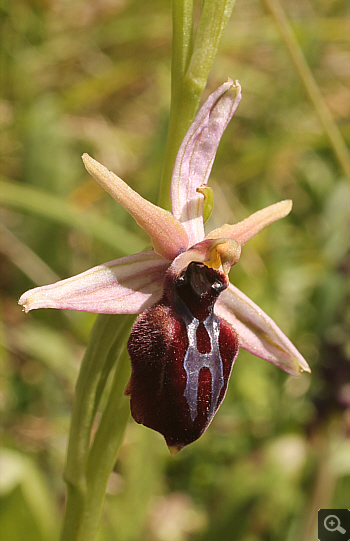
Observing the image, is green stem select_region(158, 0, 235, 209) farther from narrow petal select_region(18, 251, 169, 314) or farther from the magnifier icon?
the magnifier icon

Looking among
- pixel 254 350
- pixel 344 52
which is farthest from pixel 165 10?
pixel 254 350

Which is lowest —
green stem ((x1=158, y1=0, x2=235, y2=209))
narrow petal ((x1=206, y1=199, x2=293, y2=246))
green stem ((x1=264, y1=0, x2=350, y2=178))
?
narrow petal ((x1=206, y1=199, x2=293, y2=246))

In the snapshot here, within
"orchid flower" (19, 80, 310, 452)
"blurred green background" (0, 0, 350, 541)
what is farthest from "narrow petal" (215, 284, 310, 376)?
"blurred green background" (0, 0, 350, 541)

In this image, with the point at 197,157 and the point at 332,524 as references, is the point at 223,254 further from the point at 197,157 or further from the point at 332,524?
the point at 332,524

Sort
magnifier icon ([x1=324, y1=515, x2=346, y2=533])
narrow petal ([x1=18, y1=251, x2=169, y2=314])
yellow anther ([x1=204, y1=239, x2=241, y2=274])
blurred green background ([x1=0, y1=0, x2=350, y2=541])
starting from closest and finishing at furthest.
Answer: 1. narrow petal ([x1=18, y1=251, x2=169, y2=314])
2. yellow anther ([x1=204, y1=239, x2=241, y2=274])
3. magnifier icon ([x1=324, y1=515, x2=346, y2=533])
4. blurred green background ([x1=0, y1=0, x2=350, y2=541])

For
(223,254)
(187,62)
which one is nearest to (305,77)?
(187,62)

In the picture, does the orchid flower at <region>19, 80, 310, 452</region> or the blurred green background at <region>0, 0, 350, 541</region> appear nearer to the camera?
the orchid flower at <region>19, 80, 310, 452</region>

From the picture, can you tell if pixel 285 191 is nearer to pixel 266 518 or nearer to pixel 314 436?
pixel 314 436

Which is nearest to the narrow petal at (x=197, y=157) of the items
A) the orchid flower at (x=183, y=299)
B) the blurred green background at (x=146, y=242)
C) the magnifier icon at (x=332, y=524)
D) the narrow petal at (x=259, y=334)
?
the orchid flower at (x=183, y=299)
